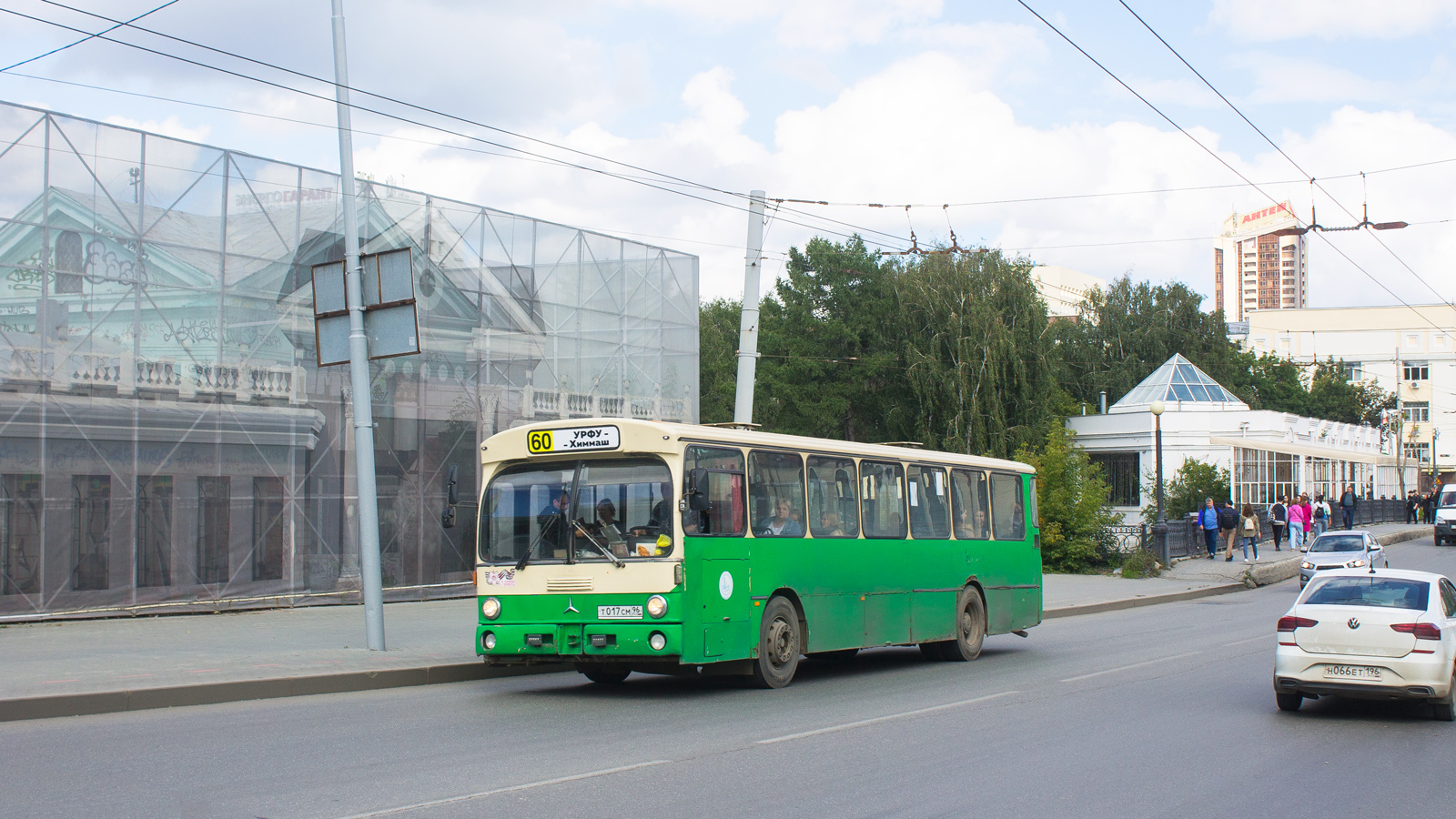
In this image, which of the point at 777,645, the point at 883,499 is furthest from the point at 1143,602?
the point at 777,645

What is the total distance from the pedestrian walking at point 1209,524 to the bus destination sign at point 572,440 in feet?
96.2

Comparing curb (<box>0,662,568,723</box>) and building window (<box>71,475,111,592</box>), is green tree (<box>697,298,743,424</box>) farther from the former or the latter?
curb (<box>0,662,568,723</box>)

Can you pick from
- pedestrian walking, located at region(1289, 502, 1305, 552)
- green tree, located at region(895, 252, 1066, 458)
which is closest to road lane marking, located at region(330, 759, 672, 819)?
pedestrian walking, located at region(1289, 502, 1305, 552)

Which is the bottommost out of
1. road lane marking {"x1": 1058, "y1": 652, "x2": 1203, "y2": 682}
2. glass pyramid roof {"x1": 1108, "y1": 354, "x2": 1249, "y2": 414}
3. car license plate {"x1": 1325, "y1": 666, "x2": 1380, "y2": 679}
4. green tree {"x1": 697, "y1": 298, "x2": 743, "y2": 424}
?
road lane marking {"x1": 1058, "y1": 652, "x2": 1203, "y2": 682}

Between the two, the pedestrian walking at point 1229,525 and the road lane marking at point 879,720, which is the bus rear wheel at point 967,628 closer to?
the road lane marking at point 879,720

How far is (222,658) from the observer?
13.9m

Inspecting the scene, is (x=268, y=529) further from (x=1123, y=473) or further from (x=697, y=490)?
(x=1123, y=473)

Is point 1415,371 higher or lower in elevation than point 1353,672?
higher

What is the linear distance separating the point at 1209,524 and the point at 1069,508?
586cm

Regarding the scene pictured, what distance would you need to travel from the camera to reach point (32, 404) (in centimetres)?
1770

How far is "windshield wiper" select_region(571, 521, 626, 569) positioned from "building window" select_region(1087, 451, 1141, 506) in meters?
46.8

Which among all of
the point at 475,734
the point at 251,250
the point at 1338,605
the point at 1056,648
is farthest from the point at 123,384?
the point at 1338,605

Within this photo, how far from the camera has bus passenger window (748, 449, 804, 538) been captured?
528 inches

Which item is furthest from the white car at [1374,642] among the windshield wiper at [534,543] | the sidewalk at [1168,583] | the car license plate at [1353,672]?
the sidewalk at [1168,583]
